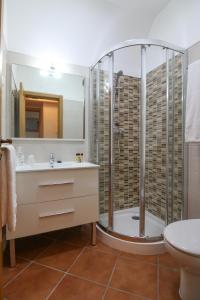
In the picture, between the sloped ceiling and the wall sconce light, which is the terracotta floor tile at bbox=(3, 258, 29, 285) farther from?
the sloped ceiling

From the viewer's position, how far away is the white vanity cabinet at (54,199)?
59.5 inches

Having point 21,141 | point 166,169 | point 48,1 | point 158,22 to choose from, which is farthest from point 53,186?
point 158,22

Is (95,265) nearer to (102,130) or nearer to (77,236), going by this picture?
(77,236)

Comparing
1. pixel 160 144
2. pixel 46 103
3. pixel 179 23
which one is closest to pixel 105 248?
pixel 160 144

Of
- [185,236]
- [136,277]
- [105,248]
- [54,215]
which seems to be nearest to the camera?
[185,236]

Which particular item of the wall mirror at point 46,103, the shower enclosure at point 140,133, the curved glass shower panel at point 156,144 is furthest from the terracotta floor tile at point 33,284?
the wall mirror at point 46,103

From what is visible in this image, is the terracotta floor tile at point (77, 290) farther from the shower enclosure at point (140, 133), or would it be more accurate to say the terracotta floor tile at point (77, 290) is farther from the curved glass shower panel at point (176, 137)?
the curved glass shower panel at point (176, 137)

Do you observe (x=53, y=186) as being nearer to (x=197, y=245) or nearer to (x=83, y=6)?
(x=197, y=245)

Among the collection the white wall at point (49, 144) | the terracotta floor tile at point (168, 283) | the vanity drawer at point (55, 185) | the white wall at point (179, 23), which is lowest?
the terracotta floor tile at point (168, 283)

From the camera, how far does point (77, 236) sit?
6.56ft

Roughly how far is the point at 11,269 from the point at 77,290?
0.57m

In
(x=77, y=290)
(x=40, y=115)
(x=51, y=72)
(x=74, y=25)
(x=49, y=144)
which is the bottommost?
(x=77, y=290)

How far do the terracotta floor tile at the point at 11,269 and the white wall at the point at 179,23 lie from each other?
240 cm

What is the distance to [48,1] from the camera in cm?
182
